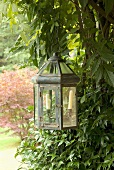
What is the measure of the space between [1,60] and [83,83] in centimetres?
254

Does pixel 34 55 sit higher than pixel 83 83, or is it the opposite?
pixel 34 55

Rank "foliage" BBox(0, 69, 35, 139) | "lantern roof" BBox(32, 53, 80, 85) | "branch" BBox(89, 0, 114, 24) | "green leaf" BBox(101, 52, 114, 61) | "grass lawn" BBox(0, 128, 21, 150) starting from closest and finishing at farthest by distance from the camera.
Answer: "green leaf" BBox(101, 52, 114, 61) → "lantern roof" BBox(32, 53, 80, 85) → "branch" BBox(89, 0, 114, 24) → "foliage" BBox(0, 69, 35, 139) → "grass lawn" BBox(0, 128, 21, 150)

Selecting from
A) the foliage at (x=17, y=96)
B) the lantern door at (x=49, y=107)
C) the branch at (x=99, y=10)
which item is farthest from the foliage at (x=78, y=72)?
the foliage at (x=17, y=96)

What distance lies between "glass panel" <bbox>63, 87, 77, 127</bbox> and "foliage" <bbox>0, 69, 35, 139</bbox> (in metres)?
2.14

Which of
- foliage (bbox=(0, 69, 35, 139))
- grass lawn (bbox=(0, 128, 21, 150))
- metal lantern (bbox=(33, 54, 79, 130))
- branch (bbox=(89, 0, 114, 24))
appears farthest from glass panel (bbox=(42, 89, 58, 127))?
grass lawn (bbox=(0, 128, 21, 150))

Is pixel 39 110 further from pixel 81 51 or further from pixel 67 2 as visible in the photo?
pixel 81 51

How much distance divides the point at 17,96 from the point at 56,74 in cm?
233

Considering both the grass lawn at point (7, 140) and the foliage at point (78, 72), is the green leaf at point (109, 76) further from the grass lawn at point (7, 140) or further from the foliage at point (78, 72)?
the grass lawn at point (7, 140)

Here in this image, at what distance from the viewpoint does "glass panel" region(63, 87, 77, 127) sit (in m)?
1.19

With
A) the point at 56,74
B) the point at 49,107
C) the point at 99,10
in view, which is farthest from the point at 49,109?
the point at 99,10

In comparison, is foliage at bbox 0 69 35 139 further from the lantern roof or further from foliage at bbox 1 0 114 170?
the lantern roof

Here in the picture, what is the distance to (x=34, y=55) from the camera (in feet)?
4.60

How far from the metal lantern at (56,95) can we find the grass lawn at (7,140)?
95.3 inches

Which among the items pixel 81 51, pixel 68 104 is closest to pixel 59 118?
pixel 68 104
